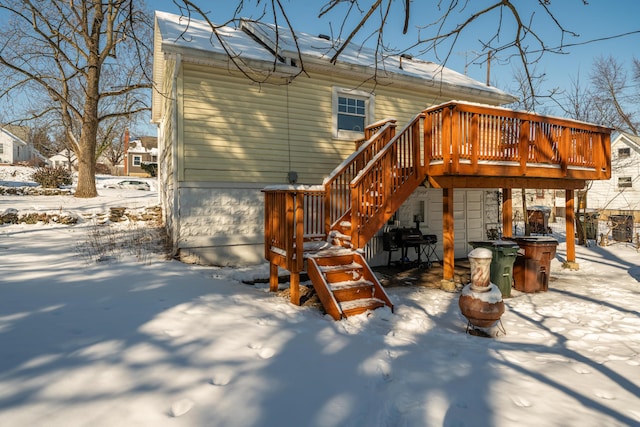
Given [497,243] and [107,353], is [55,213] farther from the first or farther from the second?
[497,243]

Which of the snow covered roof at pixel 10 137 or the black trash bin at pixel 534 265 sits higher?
the snow covered roof at pixel 10 137

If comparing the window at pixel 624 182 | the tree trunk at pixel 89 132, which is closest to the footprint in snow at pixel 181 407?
the tree trunk at pixel 89 132

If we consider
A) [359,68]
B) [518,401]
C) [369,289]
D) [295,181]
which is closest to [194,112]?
[295,181]

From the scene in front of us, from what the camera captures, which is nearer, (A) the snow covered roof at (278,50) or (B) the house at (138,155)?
(A) the snow covered roof at (278,50)

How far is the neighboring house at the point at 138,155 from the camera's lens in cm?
4494

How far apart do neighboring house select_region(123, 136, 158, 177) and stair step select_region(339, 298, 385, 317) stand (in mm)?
44648

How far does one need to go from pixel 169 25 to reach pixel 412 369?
31.5 ft

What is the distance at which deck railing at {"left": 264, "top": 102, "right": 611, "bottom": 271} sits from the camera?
5758 mm

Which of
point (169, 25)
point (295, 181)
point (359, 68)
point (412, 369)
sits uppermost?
point (169, 25)

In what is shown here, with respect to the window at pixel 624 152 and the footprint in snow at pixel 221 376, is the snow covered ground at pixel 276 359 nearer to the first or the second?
the footprint in snow at pixel 221 376

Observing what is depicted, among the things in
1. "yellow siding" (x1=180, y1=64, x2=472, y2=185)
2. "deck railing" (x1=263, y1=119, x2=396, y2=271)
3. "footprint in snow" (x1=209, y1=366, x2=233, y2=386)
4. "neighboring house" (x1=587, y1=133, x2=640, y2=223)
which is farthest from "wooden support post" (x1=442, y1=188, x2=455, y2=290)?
"neighboring house" (x1=587, y1=133, x2=640, y2=223)

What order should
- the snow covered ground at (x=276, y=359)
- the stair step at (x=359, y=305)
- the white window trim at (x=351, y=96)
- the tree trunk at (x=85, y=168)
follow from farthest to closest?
the tree trunk at (x=85, y=168) → the white window trim at (x=351, y=96) → the stair step at (x=359, y=305) → the snow covered ground at (x=276, y=359)

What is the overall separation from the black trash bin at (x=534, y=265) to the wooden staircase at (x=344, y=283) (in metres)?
3.31

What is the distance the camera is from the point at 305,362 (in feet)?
10.5
